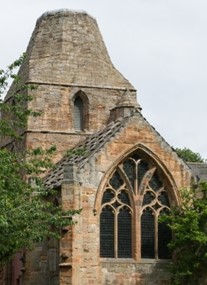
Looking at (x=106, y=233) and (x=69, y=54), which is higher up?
(x=69, y=54)

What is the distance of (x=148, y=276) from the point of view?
28688mm

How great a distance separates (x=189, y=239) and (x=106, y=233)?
278 centimetres

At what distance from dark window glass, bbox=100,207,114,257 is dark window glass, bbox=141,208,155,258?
3.77 ft

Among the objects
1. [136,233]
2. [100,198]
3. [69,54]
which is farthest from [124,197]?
[69,54]

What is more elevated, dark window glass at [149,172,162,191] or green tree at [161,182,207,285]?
dark window glass at [149,172,162,191]

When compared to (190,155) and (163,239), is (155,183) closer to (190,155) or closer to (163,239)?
(163,239)

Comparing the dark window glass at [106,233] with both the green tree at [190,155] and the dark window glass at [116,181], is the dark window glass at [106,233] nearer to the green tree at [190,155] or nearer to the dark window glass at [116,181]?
the dark window glass at [116,181]

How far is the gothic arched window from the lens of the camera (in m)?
28.6

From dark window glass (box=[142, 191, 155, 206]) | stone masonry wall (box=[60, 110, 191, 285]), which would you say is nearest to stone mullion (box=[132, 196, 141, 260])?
stone masonry wall (box=[60, 110, 191, 285])

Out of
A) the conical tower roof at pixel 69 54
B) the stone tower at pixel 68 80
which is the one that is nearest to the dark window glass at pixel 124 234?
the stone tower at pixel 68 80

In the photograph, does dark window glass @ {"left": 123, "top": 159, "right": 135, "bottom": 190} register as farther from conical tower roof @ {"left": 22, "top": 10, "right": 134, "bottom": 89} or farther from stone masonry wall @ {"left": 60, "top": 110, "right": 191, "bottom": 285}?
conical tower roof @ {"left": 22, "top": 10, "right": 134, "bottom": 89}

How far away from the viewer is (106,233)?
2850 cm

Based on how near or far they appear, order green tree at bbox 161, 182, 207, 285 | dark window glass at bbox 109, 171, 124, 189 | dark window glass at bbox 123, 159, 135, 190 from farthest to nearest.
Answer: dark window glass at bbox 123, 159, 135, 190 < dark window glass at bbox 109, 171, 124, 189 < green tree at bbox 161, 182, 207, 285

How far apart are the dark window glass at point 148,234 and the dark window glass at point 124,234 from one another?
49cm
